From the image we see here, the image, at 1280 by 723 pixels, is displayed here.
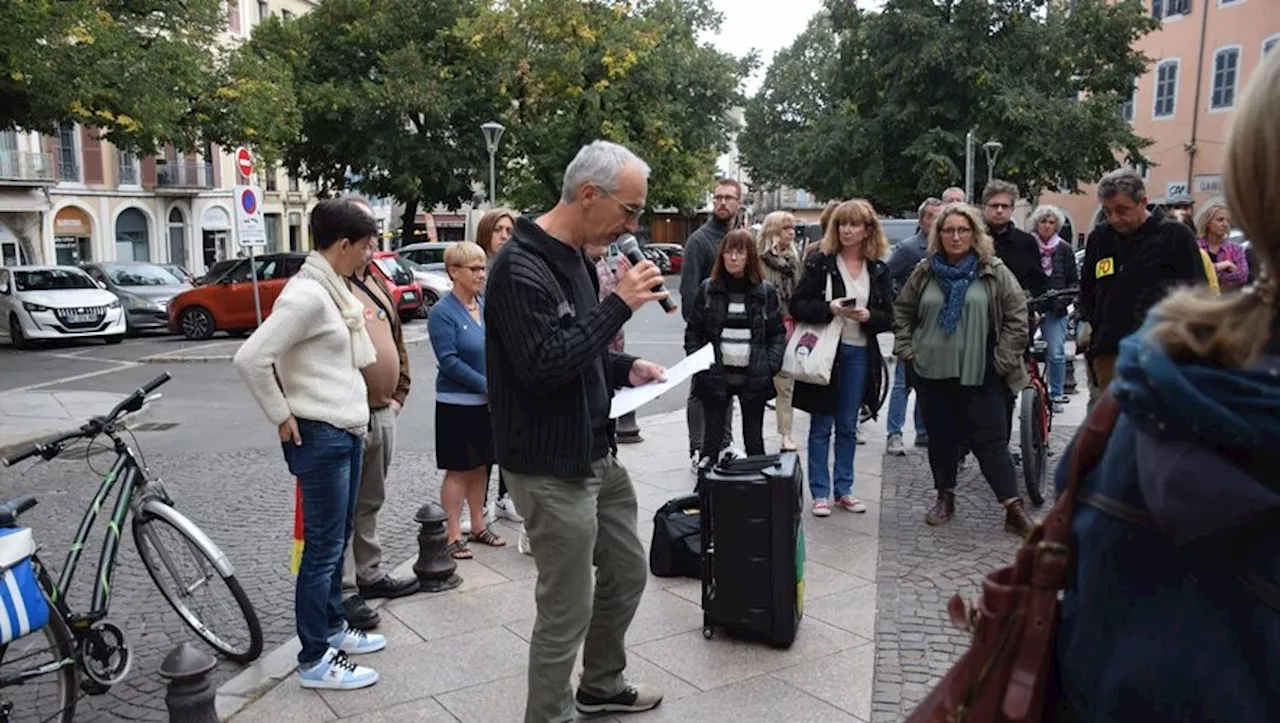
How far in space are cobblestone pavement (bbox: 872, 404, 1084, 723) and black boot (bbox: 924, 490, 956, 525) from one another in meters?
0.04

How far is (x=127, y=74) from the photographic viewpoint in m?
15.9

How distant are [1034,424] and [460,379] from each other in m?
3.67

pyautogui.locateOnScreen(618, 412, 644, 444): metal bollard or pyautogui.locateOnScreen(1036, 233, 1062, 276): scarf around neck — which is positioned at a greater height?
pyautogui.locateOnScreen(1036, 233, 1062, 276): scarf around neck

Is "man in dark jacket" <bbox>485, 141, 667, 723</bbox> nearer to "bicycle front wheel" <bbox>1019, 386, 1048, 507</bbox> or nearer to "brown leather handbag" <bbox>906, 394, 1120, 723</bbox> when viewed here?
"brown leather handbag" <bbox>906, 394, 1120, 723</bbox>

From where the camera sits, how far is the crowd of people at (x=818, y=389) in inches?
46.6

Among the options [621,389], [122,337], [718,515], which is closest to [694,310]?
[718,515]

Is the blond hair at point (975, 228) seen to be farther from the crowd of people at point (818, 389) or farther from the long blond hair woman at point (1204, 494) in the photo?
the long blond hair woman at point (1204, 494)

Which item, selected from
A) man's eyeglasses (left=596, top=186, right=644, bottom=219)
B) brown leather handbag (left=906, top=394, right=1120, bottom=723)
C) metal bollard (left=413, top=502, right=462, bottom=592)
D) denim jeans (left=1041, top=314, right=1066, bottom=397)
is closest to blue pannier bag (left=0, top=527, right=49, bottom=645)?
metal bollard (left=413, top=502, right=462, bottom=592)

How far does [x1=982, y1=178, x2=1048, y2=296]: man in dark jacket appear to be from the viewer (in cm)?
700

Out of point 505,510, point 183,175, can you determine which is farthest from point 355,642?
point 183,175

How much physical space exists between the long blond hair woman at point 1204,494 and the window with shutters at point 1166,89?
41.0m

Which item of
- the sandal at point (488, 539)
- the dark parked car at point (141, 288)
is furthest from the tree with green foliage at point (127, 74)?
the sandal at point (488, 539)

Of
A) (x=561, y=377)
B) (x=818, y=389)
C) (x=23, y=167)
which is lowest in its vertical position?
(x=818, y=389)

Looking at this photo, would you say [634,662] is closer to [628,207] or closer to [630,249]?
[630,249]
